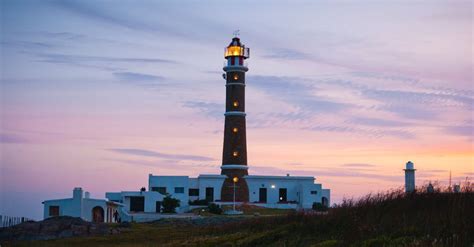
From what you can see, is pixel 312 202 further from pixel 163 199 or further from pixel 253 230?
pixel 253 230

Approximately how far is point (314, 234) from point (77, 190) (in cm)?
3154

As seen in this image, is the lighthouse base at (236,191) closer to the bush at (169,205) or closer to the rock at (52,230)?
the bush at (169,205)

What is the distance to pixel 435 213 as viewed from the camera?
14172 millimetres

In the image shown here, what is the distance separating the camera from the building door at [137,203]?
5434 cm

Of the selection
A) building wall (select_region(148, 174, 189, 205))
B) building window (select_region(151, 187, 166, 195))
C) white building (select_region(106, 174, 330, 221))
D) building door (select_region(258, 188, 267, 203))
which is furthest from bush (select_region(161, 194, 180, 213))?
building door (select_region(258, 188, 267, 203))

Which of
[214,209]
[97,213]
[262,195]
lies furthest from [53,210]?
[262,195]

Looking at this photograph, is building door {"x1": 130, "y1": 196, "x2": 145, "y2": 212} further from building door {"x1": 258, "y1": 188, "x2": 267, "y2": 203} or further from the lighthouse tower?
building door {"x1": 258, "y1": 188, "x2": 267, "y2": 203}

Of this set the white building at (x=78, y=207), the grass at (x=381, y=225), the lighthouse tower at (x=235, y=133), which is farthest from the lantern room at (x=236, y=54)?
the grass at (x=381, y=225)

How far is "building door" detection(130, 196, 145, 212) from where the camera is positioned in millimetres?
54344

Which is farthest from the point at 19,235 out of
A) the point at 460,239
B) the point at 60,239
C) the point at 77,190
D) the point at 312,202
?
the point at 312,202

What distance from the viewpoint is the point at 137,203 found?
54.7 meters

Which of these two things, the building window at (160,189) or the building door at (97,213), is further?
the building window at (160,189)

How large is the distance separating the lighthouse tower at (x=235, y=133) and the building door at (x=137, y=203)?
272 inches

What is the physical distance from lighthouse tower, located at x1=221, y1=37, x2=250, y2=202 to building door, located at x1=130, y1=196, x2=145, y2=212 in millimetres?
6915
